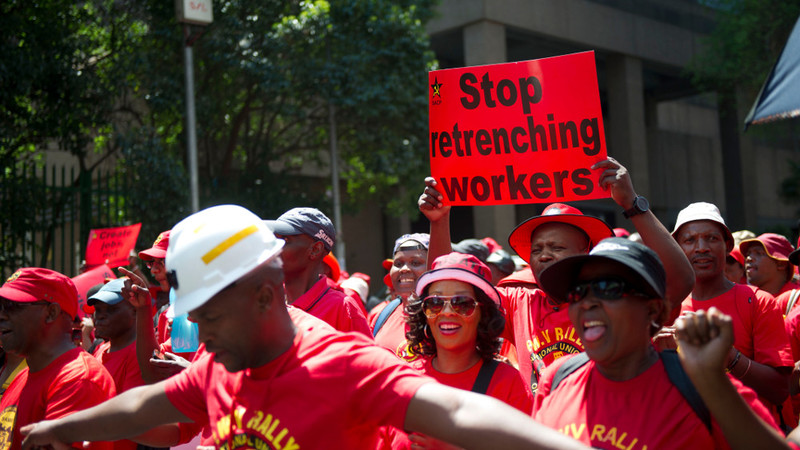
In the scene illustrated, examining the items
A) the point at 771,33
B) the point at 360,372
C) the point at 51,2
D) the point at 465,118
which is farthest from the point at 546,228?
the point at 771,33

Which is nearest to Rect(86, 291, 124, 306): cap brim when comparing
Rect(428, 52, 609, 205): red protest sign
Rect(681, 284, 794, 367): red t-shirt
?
Rect(428, 52, 609, 205): red protest sign

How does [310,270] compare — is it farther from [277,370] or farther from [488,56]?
[488,56]

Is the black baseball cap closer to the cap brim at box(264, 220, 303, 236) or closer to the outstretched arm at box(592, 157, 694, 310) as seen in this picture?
the outstretched arm at box(592, 157, 694, 310)

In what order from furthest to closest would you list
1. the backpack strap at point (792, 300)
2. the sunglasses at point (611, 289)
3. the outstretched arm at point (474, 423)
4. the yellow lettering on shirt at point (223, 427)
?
1. the backpack strap at point (792, 300)
2. the sunglasses at point (611, 289)
3. the yellow lettering on shirt at point (223, 427)
4. the outstretched arm at point (474, 423)

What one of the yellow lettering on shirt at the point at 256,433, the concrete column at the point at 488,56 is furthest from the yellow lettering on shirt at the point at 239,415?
the concrete column at the point at 488,56

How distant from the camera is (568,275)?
2803 millimetres

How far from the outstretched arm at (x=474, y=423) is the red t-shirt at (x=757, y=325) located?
228 centimetres

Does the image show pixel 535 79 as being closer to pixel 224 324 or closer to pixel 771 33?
pixel 224 324

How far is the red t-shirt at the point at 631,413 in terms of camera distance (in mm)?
2350

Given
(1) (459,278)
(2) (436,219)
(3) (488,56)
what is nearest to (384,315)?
(2) (436,219)

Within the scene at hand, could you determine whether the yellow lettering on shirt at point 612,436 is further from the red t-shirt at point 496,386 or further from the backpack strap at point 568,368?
the red t-shirt at point 496,386

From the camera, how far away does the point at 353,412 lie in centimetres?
236

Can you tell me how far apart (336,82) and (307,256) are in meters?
13.3

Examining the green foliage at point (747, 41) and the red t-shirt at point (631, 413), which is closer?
the red t-shirt at point (631, 413)
